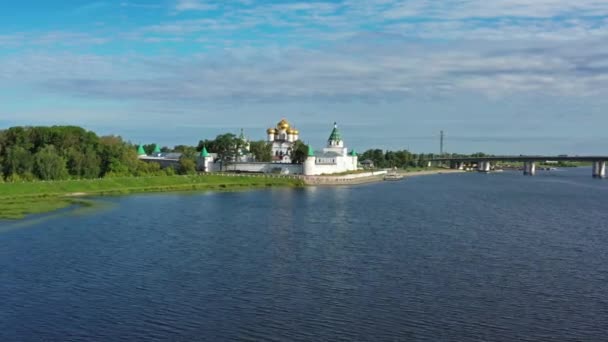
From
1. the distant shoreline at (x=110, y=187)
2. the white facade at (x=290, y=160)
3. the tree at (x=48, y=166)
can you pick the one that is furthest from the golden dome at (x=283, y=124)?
the tree at (x=48, y=166)

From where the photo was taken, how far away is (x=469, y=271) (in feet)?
74.0

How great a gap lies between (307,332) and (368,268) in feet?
24.5

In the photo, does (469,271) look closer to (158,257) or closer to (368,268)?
(368,268)

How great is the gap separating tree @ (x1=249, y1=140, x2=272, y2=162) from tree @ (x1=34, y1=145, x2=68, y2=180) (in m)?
37.5

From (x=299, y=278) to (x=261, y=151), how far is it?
70202 mm

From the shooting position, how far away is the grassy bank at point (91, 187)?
41.7m

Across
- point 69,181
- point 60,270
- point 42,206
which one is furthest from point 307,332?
point 69,181

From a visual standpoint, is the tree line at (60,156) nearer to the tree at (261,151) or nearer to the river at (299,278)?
the river at (299,278)

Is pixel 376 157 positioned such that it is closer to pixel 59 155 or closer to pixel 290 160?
pixel 290 160

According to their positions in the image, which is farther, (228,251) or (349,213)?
(349,213)

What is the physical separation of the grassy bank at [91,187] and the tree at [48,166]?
249cm

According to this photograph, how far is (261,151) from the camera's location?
90812 millimetres

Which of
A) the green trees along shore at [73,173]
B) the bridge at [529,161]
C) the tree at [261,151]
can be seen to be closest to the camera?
the green trees along shore at [73,173]

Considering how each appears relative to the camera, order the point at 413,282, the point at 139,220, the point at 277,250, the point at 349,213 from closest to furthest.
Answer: the point at 413,282, the point at 277,250, the point at 139,220, the point at 349,213
